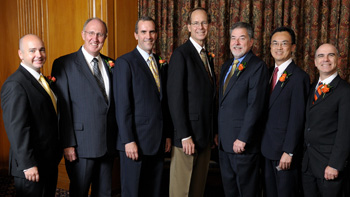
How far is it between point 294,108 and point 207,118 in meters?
0.72

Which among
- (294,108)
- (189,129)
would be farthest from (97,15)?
(294,108)

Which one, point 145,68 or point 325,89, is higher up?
point 145,68

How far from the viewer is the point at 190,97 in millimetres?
2615

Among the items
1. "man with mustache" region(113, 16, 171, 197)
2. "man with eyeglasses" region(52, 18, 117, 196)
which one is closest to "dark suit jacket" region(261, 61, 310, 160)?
"man with mustache" region(113, 16, 171, 197)

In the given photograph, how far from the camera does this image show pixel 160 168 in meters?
2.69

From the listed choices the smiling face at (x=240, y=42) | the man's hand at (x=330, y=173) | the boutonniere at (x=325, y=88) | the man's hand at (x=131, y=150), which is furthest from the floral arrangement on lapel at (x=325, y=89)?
the man's hand at (x=131, y=150)

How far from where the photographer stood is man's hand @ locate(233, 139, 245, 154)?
2.51 metres

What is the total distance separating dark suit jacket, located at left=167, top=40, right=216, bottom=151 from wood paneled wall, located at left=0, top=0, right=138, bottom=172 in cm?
121

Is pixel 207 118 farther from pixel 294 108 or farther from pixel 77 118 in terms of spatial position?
pixel 77 118

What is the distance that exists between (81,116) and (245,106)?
1373mm

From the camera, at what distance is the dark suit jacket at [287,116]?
2.47m

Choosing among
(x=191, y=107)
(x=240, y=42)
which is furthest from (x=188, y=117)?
(x=240, y=42)

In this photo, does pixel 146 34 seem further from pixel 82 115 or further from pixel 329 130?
pixel 329 130

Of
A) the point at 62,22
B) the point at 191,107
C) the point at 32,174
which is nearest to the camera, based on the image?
the point at 32,174
